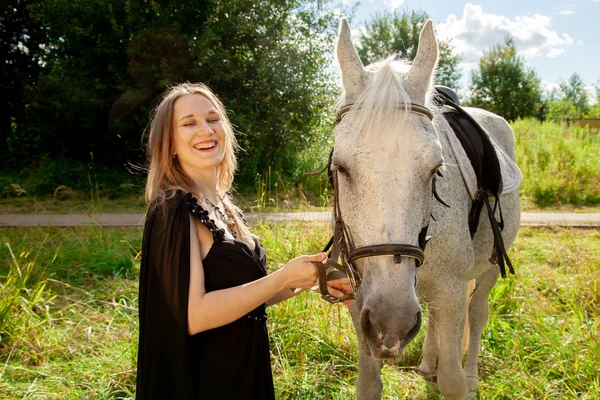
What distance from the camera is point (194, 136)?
6.44 ft

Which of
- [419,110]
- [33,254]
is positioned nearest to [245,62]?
[33,254]

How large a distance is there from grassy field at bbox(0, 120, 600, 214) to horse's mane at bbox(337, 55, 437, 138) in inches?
289

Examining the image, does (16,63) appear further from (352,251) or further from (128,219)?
(352,251)

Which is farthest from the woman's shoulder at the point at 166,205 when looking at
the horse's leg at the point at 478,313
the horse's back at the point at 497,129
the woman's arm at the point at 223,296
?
the horse's back at the point at 497,129

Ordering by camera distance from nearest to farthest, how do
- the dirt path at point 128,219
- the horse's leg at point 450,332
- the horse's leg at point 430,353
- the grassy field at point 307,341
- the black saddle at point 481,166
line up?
1. the horse's leg at point 450,332
2. the black saddle at point 481,166
3. the horse's leg at point 430,353
4. the grassy field at point 307,341
5. the dirt path at point 128,219

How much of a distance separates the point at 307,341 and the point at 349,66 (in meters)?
2.48

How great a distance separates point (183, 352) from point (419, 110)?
131cm

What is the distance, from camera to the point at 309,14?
1073cm

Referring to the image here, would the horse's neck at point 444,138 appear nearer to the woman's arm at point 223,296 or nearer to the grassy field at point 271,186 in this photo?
the woman's arm at point 223,296

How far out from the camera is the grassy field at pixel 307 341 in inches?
122

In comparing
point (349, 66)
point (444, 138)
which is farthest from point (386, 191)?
point (444, 138)

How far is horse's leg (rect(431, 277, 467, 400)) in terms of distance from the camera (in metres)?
2.31

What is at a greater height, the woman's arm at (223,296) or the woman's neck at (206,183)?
the woman's neck at (206,183)

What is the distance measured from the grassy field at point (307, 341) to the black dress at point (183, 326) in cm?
146
